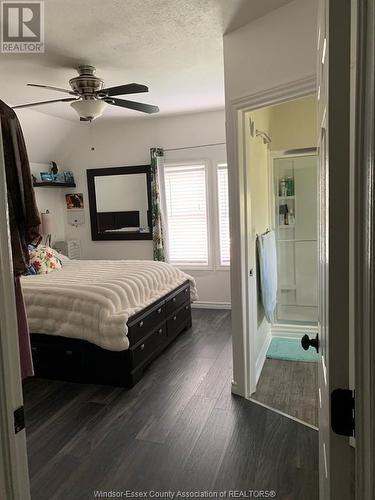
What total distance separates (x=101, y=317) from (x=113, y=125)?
3.38m

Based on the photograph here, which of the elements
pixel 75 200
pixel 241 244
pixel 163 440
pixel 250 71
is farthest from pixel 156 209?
pixel 163 440

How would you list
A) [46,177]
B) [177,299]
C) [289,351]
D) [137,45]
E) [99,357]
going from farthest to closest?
[46,177] → [177,299] → [289,351] → [99,357] → [137,45]

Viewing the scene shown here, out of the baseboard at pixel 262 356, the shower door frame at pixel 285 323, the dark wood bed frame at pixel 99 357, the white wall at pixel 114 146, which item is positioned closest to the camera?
the dark wood bed frame at pixel 99 357

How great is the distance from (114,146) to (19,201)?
4295mm

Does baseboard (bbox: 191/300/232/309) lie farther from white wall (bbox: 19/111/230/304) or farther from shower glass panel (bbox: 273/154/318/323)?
shower glass panel (bbox: 273/154/318/323)

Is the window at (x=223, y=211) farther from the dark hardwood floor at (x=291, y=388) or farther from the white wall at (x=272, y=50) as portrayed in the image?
the white wall at (x=272, y=50)

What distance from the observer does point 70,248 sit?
579 centimetres

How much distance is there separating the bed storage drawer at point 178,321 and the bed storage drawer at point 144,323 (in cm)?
24

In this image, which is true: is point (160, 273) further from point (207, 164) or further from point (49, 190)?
point (49, 190)

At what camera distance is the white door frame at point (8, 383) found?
1.00 meters

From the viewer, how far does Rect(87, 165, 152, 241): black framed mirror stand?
5.48 m

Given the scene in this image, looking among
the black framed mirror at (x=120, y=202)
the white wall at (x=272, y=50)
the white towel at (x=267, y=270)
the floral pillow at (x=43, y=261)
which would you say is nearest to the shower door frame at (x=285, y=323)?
the white towel at (x=267, y=270)

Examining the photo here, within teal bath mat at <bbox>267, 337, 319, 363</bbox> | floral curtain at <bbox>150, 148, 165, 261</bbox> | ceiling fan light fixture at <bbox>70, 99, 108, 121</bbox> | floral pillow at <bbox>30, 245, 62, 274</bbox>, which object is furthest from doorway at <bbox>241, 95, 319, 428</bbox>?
floral pillow at <bbox>30, 245, 62, 274</bbox>

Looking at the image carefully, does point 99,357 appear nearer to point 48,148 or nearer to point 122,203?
point 122,203
